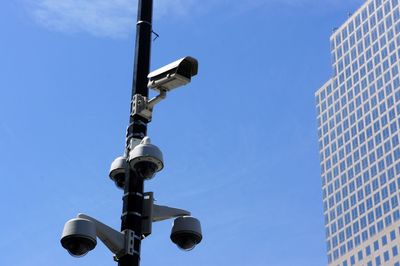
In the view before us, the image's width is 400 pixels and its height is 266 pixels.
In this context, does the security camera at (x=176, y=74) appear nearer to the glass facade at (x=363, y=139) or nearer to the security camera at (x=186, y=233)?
the security camera at (x=186, y=233)

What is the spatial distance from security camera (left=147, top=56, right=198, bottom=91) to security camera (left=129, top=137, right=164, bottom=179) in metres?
0.92

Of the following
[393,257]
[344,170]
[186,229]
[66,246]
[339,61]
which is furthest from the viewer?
[339,61]

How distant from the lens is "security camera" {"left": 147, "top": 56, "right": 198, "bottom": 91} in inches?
448

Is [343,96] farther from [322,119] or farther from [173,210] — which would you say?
[173,210]

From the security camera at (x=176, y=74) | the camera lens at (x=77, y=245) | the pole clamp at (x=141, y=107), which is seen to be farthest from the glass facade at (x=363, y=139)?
the camera lens at (x=77, y=245)

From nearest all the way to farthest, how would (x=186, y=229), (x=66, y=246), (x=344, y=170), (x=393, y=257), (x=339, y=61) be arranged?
(x=66, y=246) → (x=186, y=229) → (x=393, y=257) → (x=344, y=170) → (x=339, y=61)

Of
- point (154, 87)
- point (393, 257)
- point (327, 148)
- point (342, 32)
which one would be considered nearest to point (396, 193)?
point (393, 257)

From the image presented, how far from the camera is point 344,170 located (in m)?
156

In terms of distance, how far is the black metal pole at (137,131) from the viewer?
10.6 metres

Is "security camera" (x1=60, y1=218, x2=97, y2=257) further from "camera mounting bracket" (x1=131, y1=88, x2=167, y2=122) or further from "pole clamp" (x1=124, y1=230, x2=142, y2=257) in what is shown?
"camera mounting bracket" (x1=131, y1=88, x2=167, y2=122)

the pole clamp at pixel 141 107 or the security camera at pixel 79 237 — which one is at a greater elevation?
the pole clamp at pixel 141 107

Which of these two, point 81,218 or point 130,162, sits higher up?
point 130,162

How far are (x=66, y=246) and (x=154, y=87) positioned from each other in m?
2.55

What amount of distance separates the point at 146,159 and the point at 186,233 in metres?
1.14
